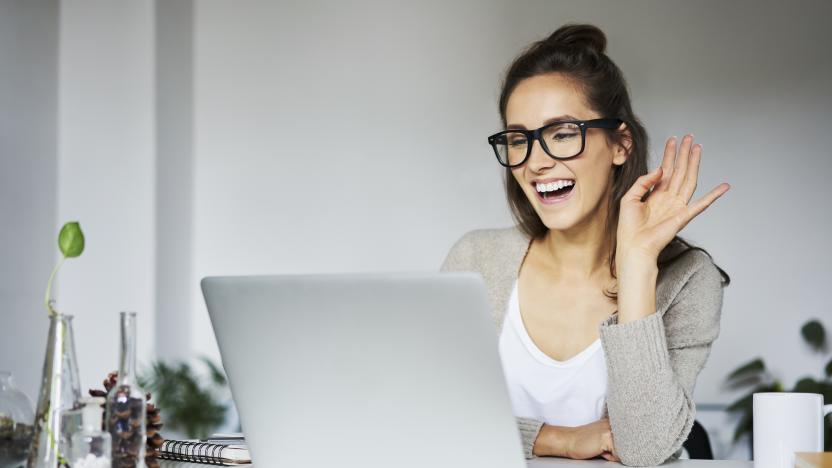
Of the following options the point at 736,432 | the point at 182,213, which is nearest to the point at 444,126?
the point at 182,213

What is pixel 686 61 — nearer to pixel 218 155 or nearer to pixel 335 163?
pixel 335 163

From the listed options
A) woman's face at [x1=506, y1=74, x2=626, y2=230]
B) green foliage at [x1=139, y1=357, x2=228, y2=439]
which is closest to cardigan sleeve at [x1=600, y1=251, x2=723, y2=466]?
woman's face at [x1=506, y1=74, x2=626, y2=230]

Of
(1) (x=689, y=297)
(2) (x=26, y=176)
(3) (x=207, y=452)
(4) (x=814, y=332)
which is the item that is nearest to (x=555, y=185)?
(1) (x=689, y=297)

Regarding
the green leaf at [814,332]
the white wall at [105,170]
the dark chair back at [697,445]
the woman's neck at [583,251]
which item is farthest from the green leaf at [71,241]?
the green leaf at [814,332]

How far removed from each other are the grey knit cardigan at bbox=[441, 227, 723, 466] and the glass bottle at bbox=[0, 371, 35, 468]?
2.71 feet

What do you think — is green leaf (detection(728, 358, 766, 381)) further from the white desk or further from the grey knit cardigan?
the white desk

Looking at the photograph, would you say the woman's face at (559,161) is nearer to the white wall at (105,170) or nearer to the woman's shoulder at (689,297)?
the woman's shoulder at (689,297)

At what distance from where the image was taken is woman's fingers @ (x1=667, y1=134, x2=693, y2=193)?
1.72m

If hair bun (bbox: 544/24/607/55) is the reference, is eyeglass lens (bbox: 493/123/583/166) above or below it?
below

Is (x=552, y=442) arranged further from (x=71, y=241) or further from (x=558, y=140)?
(x=71, y=241)

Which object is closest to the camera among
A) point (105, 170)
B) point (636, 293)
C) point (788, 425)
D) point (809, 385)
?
point (788, 425)

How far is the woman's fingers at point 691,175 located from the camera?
1705 millimetres

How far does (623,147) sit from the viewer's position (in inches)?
78.3

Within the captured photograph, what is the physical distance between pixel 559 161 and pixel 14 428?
1092 millimetres
